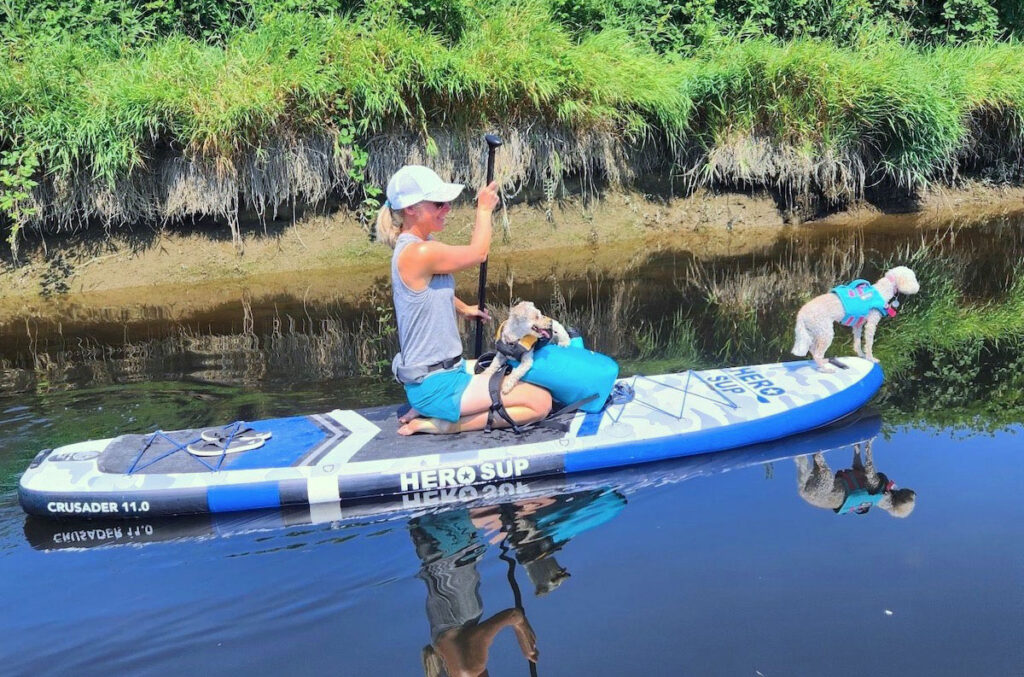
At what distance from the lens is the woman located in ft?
17.2

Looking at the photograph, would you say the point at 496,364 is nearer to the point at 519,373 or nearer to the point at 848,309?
the point at 519,373

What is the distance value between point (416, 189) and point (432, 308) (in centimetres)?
62

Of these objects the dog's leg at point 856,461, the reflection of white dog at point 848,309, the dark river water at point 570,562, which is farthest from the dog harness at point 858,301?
the dog's leg at point 856,461

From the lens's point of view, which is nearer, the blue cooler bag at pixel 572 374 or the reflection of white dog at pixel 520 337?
the reflection of white dog at pixel 520 337

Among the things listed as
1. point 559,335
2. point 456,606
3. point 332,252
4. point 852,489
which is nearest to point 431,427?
point 559,335

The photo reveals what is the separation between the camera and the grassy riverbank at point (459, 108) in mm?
9641

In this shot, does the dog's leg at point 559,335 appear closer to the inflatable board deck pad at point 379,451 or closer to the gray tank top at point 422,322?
the inflatable board deck pad at point 379,451

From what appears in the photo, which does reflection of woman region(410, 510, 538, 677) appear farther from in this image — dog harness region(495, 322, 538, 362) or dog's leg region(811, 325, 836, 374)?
dog's leg region(811, 325, 836, 374)

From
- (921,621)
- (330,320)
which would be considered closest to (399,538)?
(921,621)

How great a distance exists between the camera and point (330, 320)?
29.3 ft

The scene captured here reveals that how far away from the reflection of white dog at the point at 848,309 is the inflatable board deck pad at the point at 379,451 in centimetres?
26

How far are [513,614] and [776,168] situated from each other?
27.1 ft

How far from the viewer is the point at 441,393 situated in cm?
556

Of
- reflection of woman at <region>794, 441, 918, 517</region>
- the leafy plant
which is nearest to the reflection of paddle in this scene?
reflection of woman at <region>794, 441, 918, 517</region>
